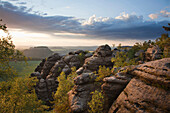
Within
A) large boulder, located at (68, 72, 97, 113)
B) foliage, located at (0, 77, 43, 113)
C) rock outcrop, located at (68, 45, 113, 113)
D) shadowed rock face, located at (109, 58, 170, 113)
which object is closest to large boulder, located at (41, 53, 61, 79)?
rock outcrop, located at (68, 45, 113, 113)

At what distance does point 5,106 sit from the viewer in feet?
45.8

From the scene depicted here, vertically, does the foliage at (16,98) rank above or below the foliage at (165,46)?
below

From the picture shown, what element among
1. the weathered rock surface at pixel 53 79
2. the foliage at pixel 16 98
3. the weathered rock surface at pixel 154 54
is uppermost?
the weathered rock surface at pixel 154 54

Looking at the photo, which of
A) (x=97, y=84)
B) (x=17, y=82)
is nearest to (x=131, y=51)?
(x=97, y=84)

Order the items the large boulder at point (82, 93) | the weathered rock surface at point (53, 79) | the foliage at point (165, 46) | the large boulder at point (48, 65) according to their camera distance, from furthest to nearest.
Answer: the large boulder at point (48, 65) < the weathered rock surface at point (53, 79) < the foliage at point (165, 46) < the large boulder at point (82, 93)

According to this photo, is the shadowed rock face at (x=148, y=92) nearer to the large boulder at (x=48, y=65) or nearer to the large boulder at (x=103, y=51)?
the large boulder at (x=103, y=51)

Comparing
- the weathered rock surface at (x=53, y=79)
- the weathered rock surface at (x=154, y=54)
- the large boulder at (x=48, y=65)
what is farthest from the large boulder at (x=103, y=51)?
the large boulder at (x=48, y=65)

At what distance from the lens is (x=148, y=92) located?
12766mm

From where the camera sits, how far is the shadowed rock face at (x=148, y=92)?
459 inches

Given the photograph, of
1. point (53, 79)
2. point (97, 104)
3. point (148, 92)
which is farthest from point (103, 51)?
point (53, 79)

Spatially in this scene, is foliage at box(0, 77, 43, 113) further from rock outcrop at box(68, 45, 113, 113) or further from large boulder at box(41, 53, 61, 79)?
large boulder at box(41, 53, 61, 79)

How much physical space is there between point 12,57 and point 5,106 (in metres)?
6.78

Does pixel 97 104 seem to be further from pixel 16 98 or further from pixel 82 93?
pixel 16 98

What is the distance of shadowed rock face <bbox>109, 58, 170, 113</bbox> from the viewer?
11.6 meters
